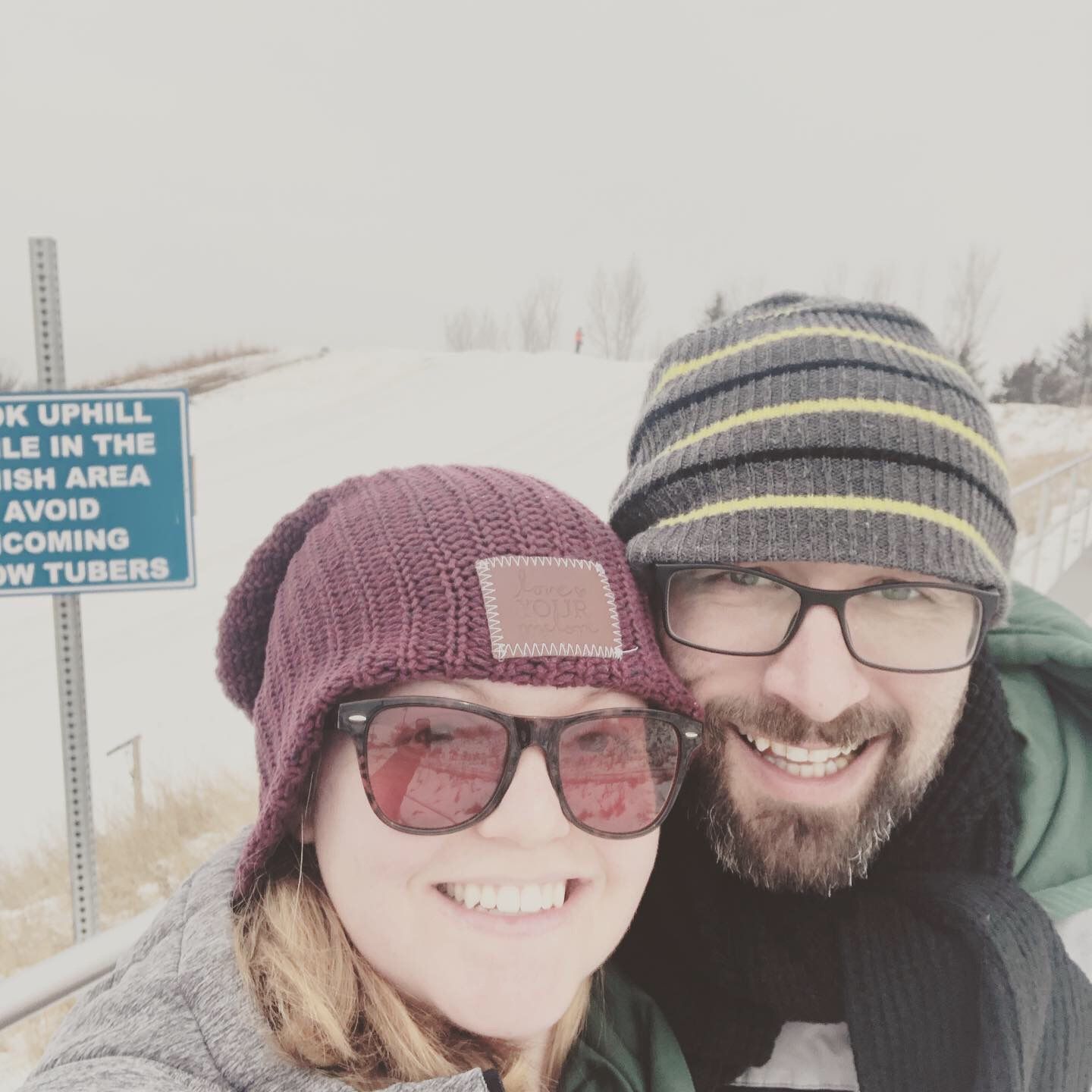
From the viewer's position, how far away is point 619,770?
119cm

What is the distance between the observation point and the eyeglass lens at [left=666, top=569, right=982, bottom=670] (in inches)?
57.3

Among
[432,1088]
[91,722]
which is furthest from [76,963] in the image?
[91,722]

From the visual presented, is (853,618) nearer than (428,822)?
No

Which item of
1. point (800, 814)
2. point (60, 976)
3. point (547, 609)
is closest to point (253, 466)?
point (60, 976)

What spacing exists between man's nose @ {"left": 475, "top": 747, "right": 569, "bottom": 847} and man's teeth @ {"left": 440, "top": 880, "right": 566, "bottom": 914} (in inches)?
2.9

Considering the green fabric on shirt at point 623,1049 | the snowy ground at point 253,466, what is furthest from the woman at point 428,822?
the snowy ground at point 253,466

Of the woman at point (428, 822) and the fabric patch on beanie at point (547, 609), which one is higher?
the fabric patch on beanie at point (547, 609)

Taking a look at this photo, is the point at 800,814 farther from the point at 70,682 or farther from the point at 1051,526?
the point at 1051,526

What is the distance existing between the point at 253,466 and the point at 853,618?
14.4m

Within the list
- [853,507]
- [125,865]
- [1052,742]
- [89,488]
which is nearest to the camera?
[853,507]

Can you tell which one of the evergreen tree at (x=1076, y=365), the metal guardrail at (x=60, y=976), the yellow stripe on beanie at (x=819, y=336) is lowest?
the metal guardrail at (x=60, y=976)

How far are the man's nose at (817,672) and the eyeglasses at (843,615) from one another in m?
0.02

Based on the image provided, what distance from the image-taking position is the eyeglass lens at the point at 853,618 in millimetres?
1455

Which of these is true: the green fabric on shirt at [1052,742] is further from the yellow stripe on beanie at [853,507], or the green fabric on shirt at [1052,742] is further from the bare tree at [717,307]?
the bare tree at [717,307]
